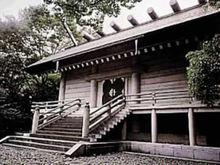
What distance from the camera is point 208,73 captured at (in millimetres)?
5082

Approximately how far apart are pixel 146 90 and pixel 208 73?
4.42 metres

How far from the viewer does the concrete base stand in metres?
6.29

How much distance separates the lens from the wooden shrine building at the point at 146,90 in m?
7.43

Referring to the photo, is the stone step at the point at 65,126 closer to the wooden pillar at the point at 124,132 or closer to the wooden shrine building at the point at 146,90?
the wooden shrine building at the point at 146,90

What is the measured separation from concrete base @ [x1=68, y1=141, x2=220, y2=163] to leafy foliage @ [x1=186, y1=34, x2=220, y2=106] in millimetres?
1897

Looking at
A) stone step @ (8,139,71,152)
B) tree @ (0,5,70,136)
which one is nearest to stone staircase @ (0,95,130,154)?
stone step @ (8,139,71,152)

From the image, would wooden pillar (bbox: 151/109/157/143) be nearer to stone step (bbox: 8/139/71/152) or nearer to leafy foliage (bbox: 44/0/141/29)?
stone step (bbox: 8/139/71/152)

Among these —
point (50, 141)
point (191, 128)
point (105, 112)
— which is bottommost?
point (50, 141)

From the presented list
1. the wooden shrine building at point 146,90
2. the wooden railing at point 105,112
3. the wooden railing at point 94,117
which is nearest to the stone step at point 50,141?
the wooden shrine building at point 146,90

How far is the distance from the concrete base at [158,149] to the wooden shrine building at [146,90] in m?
0.25

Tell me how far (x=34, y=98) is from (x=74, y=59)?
21.7ft

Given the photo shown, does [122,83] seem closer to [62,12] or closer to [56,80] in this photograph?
[62,12]

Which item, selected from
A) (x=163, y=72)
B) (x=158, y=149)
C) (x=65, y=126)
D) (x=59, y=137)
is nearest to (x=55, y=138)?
(x=59, y=137)

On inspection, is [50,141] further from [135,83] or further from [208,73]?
[208,73]
